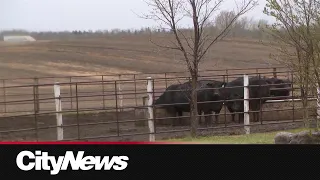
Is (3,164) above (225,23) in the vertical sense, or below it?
below

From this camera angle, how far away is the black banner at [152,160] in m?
4.10

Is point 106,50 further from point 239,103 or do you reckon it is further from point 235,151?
point 235,151

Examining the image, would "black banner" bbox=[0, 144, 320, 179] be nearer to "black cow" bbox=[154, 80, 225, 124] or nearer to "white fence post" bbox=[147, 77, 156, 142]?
"white fence post" bbox=[147, 77, 156, 142]

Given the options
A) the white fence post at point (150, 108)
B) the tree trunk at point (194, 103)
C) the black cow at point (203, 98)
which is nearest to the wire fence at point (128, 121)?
the white fence post at point (150, 108)

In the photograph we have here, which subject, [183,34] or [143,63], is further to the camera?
[143,63]

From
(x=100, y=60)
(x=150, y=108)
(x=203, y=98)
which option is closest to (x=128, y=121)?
(x=150, y=108)

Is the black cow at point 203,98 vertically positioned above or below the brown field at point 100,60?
below

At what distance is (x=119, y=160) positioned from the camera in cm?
413

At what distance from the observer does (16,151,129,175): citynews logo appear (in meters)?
4.08

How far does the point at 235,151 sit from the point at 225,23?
9.49m

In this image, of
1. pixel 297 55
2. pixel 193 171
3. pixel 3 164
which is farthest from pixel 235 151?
pixel 297 55

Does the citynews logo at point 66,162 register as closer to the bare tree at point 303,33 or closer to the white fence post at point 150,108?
the bare tree at point 303,33

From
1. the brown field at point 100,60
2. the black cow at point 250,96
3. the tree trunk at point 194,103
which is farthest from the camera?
the brown field at point 100,60

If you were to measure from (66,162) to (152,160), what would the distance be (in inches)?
27.1
